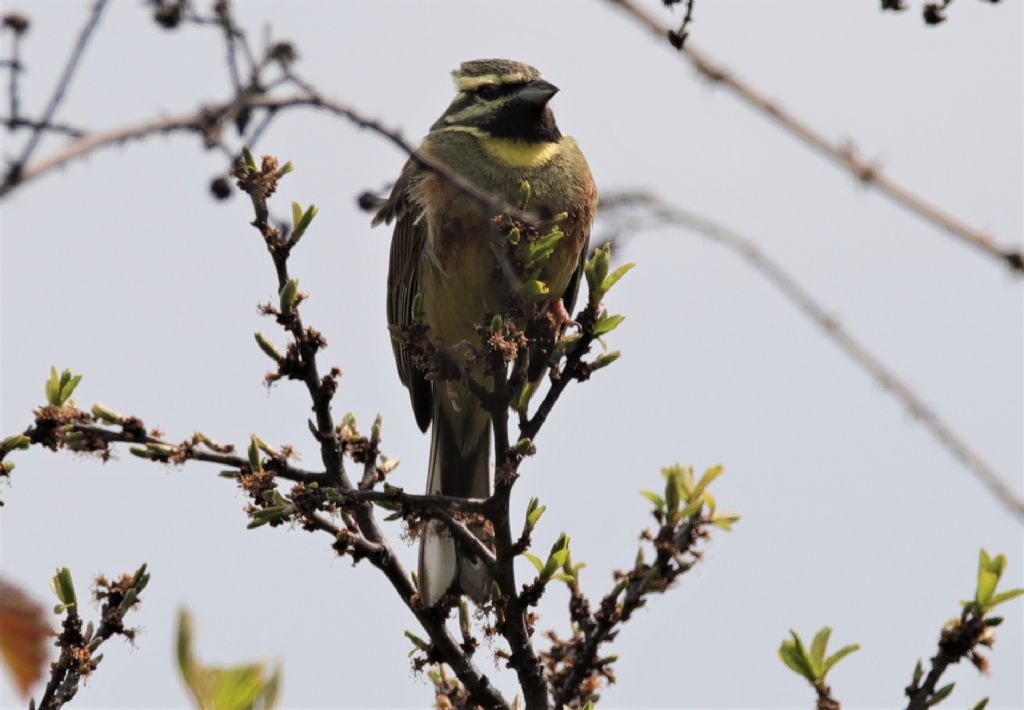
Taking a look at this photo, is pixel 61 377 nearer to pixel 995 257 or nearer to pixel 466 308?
pixel 466 308

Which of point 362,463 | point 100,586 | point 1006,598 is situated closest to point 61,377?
point 100,586

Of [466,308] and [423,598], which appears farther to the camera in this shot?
[466,308]

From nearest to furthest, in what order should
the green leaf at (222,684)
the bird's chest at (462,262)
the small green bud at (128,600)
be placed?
the green leaf at (222,684), the small green bud at (128,600), the bird's chest at (462,262)

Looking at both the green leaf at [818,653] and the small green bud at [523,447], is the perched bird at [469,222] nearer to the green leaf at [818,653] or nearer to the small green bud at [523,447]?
the small green bud at [523,447]

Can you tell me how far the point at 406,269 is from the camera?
19.0 ft

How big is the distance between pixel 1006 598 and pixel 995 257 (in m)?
1.57

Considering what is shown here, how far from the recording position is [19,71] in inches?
74.9

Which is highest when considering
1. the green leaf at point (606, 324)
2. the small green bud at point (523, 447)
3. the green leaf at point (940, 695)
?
the green leaf at point (606, 324)

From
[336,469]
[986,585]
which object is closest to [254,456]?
[336,469]

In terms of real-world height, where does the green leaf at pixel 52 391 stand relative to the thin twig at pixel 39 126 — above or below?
above

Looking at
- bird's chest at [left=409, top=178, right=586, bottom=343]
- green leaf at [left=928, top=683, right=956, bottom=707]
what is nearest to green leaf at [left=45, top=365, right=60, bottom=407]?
bird's chest at [left=409, top=178, right=586, bottom=343]

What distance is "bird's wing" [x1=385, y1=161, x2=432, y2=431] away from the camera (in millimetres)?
5691

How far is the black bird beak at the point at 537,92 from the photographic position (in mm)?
5711

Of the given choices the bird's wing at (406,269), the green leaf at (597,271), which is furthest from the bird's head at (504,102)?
the green leaf at (597,271)
